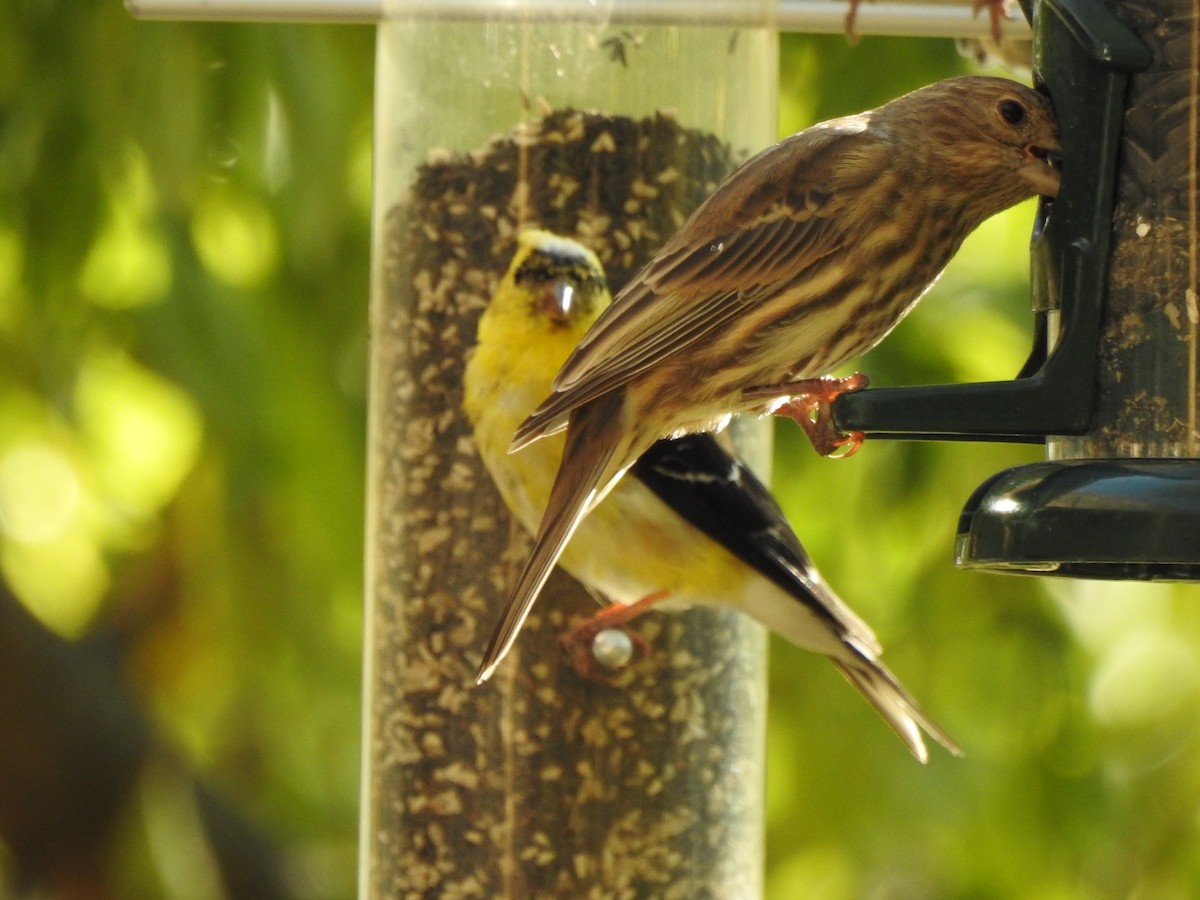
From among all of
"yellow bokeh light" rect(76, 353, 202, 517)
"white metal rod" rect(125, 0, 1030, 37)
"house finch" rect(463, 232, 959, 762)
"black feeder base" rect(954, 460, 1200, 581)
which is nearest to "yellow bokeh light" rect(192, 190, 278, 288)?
"yellow bokeh light" rect(76, 353, 202, 517)

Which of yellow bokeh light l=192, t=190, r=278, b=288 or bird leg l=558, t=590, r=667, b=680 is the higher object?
yellow bokeh light l=192, t=190, r=278, b=288

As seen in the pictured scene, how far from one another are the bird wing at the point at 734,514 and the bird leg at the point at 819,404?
0.30m

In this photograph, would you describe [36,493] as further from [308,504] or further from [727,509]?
[727,509]

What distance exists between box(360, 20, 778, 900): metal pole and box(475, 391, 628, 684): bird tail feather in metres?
0.45

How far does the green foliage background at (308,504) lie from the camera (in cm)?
569

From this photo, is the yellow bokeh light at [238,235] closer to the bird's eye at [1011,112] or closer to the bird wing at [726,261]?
the bird wing at [726,261]

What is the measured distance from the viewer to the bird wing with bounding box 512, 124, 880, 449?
4.48m

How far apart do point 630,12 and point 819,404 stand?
110cm

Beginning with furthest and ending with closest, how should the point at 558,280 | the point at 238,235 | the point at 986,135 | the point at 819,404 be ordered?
the point at 238,235 → the point at 558,280 → the point at 819,404 → the point at 986,135

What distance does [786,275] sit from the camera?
4582 mm

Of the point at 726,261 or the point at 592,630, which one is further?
the point at 592,630

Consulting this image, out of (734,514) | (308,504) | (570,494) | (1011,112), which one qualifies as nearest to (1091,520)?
(1011,112)

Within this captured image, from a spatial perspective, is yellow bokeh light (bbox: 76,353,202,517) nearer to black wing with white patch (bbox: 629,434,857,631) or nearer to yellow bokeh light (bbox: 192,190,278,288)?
yellow bokeh light (bbox: 192,190,278,288)

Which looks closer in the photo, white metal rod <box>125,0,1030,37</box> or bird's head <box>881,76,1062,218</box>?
bird's head <box>881,76,1062,218</box>
